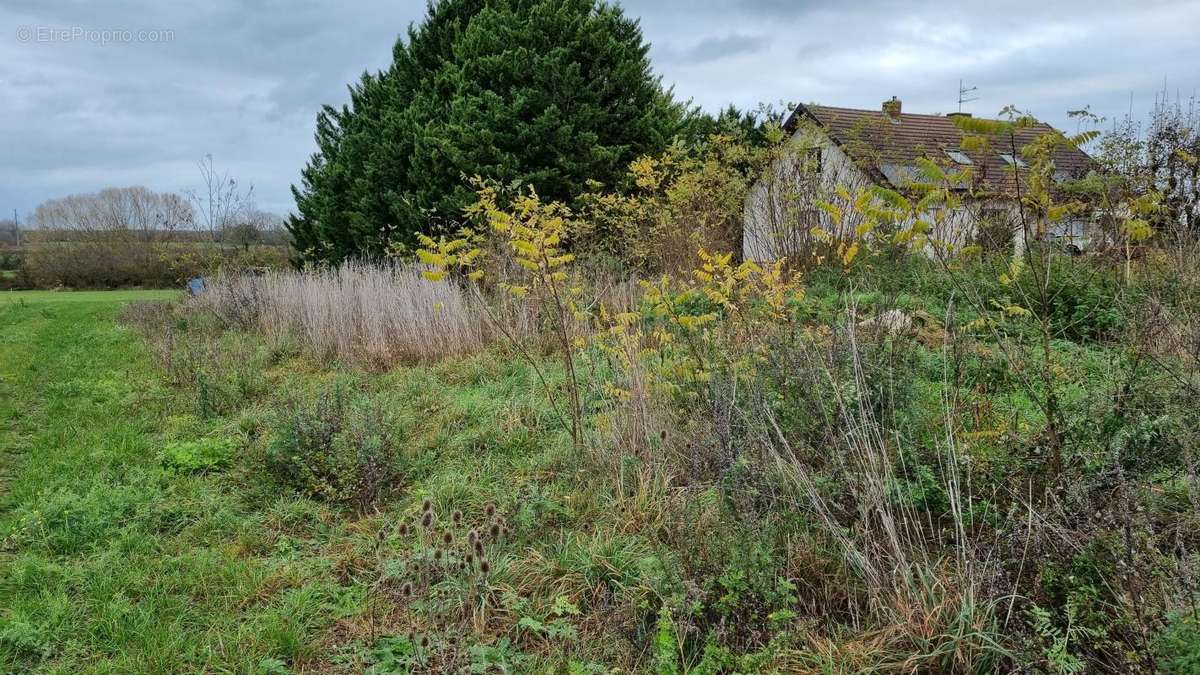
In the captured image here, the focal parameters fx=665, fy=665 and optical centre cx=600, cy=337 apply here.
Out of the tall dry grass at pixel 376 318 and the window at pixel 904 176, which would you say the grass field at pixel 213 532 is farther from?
the window at pixel 904 176

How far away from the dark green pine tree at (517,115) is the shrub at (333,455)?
6.72 m

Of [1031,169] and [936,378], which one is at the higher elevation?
[1031,169]

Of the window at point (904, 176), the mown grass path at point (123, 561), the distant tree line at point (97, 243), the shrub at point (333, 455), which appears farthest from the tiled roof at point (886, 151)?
the distant tree line at point (97, 243)

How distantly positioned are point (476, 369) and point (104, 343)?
650 centimetres

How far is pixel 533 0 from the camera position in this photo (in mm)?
11820

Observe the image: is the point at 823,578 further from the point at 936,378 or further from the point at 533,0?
the point at 533,0

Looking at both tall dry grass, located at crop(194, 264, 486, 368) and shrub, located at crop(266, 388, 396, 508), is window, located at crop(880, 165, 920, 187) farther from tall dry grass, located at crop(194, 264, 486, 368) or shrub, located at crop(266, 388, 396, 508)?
tall dry grass, located at crop(194, 264, 486, 368)

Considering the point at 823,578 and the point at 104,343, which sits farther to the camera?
the point at 104,343

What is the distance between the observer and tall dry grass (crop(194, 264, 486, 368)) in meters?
6.70

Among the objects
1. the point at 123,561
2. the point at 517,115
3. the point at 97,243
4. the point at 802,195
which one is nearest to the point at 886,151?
the point at 802,195

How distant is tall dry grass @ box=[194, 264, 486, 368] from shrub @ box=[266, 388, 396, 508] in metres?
2.10

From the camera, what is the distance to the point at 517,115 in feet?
35.6

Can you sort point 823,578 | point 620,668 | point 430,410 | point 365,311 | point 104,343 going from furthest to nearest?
point 104,343 → point 365,311 → point 430,410 → point 823,578 → point 620,668

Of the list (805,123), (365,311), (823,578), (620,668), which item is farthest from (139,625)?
(805,123)
